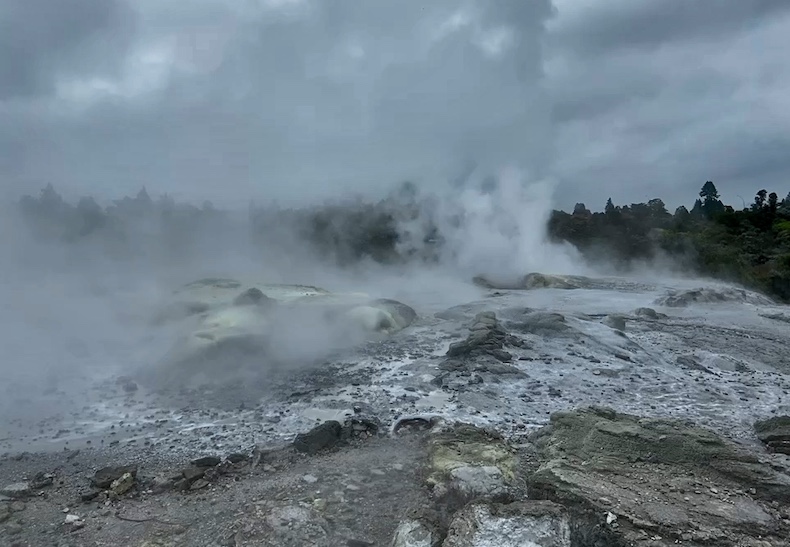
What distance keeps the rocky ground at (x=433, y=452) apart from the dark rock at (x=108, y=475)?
0.9 inches

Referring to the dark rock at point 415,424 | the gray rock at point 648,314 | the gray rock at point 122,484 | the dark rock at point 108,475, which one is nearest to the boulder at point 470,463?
the dark rock at point 415,424

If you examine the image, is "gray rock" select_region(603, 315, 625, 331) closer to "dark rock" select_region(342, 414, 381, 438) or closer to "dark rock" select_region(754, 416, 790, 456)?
"dark rock" select_region(754, 416, 790, 456)

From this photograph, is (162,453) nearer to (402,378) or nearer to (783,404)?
(402,378)

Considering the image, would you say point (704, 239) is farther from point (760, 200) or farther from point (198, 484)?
point (198, 484)

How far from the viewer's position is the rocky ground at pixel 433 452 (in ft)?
13.4

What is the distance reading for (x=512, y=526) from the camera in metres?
3.66

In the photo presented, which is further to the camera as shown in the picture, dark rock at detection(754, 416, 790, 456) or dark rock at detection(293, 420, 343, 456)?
dark rock at detection(293, 420, 343, 456)

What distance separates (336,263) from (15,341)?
15.8 meters

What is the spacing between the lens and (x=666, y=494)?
4.40 metres

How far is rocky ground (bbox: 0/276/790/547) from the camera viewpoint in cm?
409

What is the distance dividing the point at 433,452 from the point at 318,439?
130cm

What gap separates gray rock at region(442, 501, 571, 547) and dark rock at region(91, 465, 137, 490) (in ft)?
10.8

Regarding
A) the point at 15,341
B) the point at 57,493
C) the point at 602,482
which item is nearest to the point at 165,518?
the point at 57,493

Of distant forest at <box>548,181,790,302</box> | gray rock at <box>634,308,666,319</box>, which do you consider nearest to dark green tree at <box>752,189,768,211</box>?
distant forest at <box>548,181,790,302</box>
